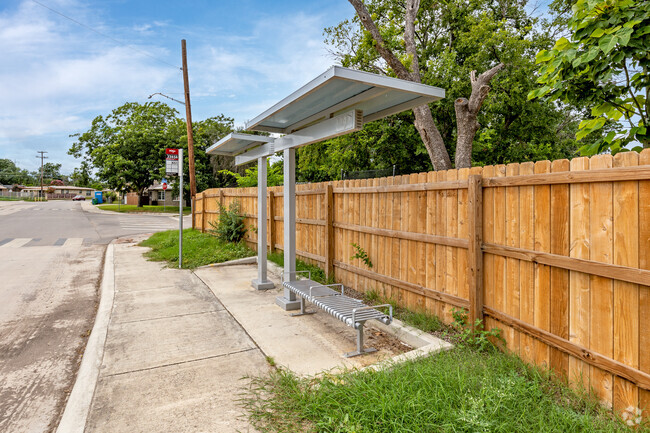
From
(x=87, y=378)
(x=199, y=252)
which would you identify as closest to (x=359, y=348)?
(x=87, y=378)

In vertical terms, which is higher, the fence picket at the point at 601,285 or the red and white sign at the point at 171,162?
the red and white sign at the point at 171,162

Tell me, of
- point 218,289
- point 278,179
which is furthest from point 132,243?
point 218,289

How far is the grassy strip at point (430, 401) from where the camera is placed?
238 centimetres

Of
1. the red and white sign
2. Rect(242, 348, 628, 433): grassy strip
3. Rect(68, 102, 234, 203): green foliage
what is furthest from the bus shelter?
Rect(68, 102, 234, 203): green foliage

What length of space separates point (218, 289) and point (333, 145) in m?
9.44

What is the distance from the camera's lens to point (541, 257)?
3146 mm

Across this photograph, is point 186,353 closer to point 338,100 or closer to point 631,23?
point 338,100

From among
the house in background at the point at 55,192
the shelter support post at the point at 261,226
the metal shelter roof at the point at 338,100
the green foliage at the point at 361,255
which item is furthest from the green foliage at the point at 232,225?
the house in background at the point at 55,192

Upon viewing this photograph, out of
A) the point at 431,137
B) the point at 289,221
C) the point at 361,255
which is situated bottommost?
the point at 361,255

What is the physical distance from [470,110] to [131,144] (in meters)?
31.5

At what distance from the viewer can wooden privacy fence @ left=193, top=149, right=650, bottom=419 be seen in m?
2.50

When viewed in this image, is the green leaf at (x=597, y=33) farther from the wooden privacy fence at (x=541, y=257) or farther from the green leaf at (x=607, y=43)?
the wooden privacy fence at (x=541, y=257)

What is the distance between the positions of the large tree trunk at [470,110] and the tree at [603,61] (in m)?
5.03

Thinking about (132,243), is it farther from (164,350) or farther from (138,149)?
(138,149)
